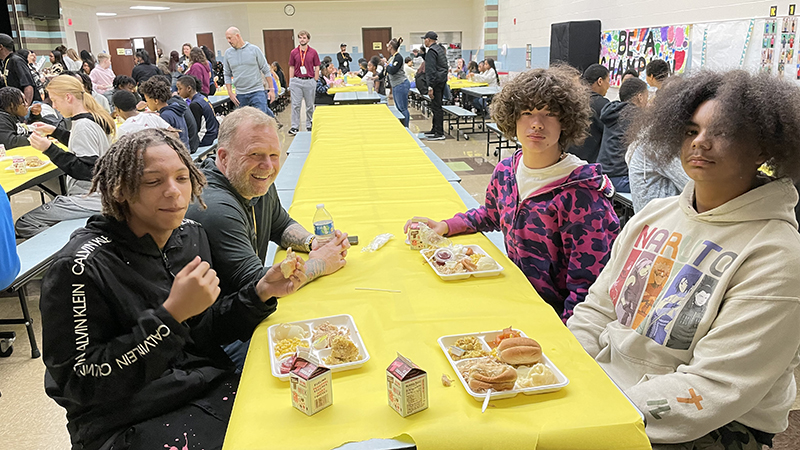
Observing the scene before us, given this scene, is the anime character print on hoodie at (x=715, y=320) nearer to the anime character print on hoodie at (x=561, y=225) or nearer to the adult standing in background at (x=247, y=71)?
the anime character print on hoodie at (x=561, y=225)

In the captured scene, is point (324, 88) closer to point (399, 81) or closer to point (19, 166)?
point (399, 81)

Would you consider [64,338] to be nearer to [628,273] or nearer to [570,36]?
[628,273]

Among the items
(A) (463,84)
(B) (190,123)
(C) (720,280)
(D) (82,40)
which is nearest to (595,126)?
(C) (720,280)

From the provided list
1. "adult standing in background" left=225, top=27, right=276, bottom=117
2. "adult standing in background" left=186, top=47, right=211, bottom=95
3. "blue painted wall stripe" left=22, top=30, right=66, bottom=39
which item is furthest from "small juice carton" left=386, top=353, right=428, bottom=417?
"blue painted wall stripe" left=22, top=30, right=66, bottom=39

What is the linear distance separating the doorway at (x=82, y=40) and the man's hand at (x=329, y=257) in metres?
18.2

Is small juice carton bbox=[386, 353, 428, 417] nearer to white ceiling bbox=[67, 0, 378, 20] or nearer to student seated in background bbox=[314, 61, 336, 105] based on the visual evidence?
student seated in background bbox=[314, 61, 336, 105]

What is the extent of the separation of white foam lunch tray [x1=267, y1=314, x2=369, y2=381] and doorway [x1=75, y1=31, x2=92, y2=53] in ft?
61.2

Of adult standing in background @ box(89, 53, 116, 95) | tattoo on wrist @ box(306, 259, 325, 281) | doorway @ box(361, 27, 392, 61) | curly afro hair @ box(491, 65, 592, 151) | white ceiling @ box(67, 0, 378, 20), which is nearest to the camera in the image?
tattoo on wrist @ box(306, 259, 325, 281)

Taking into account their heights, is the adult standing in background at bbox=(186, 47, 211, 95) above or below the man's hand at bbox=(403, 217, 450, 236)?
above

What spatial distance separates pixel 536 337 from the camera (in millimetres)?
1525

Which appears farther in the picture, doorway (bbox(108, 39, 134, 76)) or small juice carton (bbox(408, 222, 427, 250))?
doorway (bbox(108, 39, 134, 76))

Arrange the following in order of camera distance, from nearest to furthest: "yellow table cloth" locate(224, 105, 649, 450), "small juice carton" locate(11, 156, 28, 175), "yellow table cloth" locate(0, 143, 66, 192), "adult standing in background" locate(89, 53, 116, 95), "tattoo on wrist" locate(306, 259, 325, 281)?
"yellow table cloth" locate(224, 105, 649, 450) → "tattoo on wrist" locate(306, 259, 325, 281) → "yellow table cloth" locate(0, 143, 66, 192) → "small juice carton" locate(11, 156, 28, 175) → "adult standing in background" locate(89, 53, 116, 95)

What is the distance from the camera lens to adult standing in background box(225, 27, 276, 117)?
25.7ft

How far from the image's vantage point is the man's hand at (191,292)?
1.29 m
